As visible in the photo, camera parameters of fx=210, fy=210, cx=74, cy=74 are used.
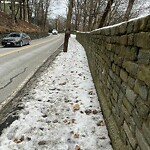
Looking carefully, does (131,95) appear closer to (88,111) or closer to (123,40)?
(123,40)

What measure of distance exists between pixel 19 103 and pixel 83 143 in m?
2.11

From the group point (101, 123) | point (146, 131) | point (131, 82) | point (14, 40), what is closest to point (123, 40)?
point (131, 82)

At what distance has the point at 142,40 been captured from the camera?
213 cm

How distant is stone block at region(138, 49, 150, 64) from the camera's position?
1.99 m

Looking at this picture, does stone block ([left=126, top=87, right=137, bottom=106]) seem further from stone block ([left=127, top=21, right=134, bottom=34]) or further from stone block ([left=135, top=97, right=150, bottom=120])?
stone block ([left=127, top=21, right=134, bottom=34])

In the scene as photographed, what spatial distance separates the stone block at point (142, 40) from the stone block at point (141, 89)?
1.23 ft

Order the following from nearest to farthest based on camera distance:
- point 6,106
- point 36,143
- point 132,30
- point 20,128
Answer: point 132,30, point 36,143, point 20,128, point 6,106

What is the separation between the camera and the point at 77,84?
6.55 m

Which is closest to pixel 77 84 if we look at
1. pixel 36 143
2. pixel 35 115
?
pixel 35 115

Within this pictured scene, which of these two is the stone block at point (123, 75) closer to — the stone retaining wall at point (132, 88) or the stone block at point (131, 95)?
the stone retaining wall at point (132, 88)

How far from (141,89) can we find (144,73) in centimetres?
18

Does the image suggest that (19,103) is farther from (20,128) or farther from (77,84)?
(77,84)

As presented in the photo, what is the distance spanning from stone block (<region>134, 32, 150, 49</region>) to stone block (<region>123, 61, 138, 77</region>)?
246mm

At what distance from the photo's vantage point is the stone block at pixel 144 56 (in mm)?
1994
